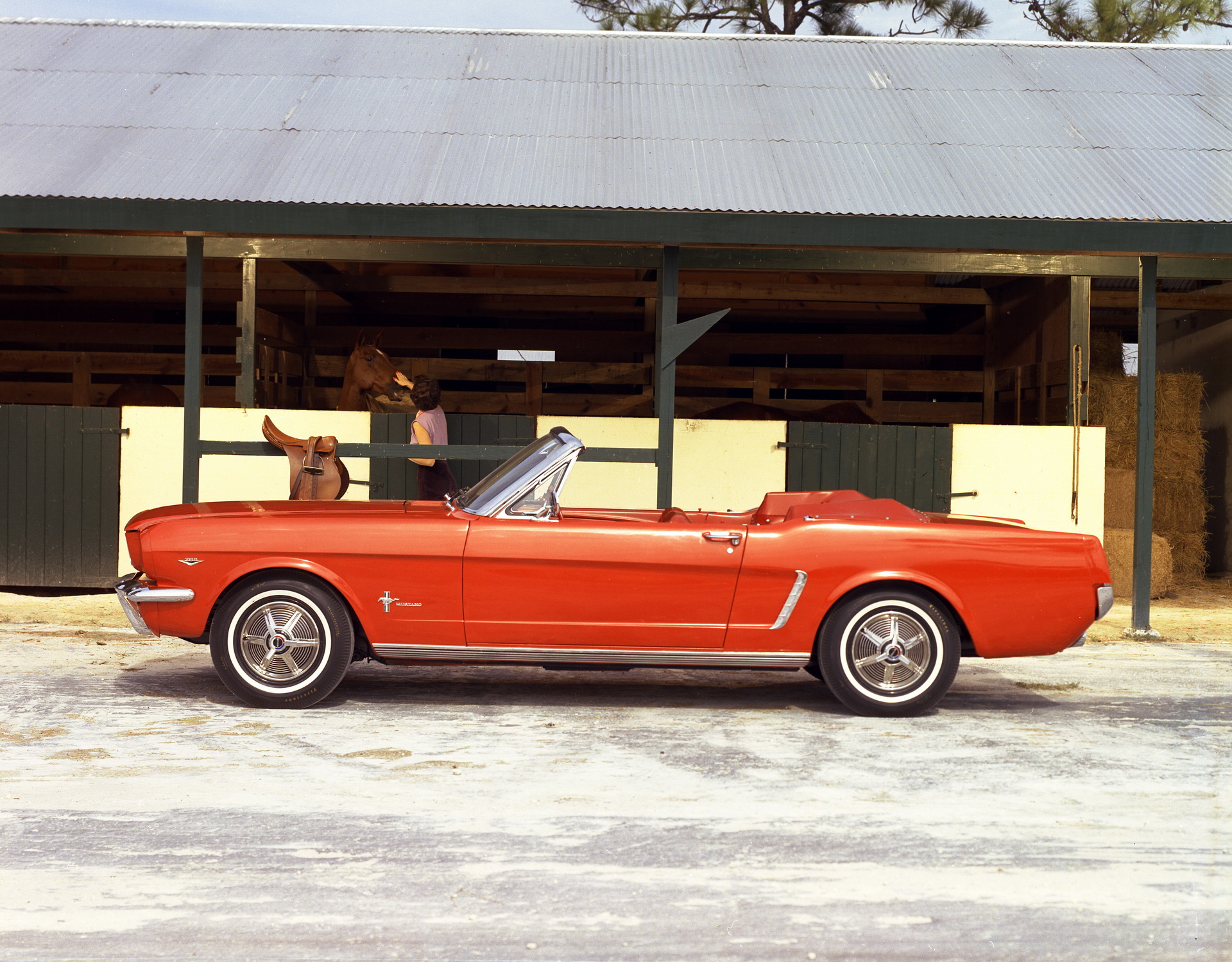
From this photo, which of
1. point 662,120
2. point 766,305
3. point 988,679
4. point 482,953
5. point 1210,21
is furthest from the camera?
point 1210,21

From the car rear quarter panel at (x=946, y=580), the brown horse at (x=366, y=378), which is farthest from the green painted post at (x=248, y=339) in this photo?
the car rear quarter panel at (x=946, y=580)

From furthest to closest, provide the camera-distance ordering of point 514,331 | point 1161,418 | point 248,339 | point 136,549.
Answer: point 514,331 → point 1161,418 → point 248,339 → point 136,549

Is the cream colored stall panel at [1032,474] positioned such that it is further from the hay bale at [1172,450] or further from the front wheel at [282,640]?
the front wheel at [282,640]

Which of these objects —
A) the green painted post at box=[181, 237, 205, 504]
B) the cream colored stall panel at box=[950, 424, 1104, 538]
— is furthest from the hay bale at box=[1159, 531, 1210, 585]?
the green painted post at box=[181, 237, 205, 504]

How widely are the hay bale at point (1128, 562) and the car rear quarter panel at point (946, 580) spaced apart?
4919 mm

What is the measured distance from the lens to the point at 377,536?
18.3ft

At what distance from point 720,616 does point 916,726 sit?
101cm

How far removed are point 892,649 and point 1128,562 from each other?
5942 millimetres

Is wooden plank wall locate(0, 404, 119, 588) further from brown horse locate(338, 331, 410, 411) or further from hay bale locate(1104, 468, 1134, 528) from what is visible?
hay bale locate(1104, 468, 1134, 528)

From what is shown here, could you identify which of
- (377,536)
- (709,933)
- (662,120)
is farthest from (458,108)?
(709,933)

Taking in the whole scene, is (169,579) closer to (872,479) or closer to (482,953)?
(482,953)

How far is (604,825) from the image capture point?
4.01m

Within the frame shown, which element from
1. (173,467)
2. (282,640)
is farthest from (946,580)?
(173,467)

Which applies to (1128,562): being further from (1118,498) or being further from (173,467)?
(173,467)
